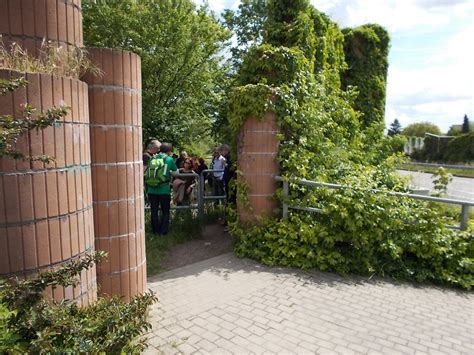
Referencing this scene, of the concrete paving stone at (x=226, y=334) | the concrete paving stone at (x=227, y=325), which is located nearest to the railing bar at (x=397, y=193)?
the concrete paving stone at (x=227, y=325)

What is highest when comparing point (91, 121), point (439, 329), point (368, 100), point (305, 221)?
point (368, 100)

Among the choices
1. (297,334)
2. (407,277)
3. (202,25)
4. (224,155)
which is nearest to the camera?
Answer: (297,334)

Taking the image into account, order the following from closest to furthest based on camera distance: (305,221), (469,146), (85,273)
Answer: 1. (85,273)
2. (305,221)
3. (469,146)

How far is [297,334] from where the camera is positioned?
3.36 metres

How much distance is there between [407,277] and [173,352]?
3.34 m

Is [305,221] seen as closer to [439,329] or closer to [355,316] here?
[355,316]

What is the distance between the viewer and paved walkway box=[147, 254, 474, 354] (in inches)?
126

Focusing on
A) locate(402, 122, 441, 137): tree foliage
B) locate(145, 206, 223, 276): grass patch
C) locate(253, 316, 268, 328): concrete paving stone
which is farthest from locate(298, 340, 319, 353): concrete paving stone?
locate(402, 122, 441, 137): tree foliage

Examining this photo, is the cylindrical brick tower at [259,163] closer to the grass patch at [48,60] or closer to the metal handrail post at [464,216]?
the metal handrail post at [464,216]

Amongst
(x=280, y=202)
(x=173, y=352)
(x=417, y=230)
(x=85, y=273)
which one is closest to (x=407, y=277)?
(x=417, y=230)

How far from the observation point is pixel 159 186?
642 centimetres

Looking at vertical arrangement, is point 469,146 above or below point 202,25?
below

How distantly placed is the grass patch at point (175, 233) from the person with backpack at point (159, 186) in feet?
0.69

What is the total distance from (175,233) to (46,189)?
4450 millimetres
